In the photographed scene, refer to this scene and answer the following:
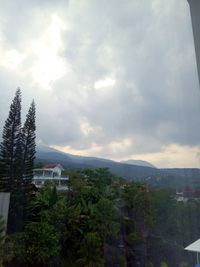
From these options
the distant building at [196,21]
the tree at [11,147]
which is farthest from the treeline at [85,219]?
the distant building at [196,21]

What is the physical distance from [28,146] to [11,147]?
3.5 inches

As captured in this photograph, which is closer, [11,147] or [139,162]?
[11,147]

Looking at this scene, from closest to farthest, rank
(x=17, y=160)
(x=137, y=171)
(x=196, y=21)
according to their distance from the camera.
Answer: (x=17, y=160), (x=137, y=171), (x=196, y=21)

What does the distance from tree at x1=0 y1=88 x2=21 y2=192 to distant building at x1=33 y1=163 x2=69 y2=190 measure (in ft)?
0.37

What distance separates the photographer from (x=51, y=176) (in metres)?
1.62

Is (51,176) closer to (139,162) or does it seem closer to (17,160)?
(17,160)

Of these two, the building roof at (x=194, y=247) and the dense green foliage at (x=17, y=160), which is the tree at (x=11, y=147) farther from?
the building roof at (x=194, y=247)

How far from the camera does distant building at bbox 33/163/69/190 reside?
Answer: 5.18ft

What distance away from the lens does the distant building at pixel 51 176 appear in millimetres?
1578

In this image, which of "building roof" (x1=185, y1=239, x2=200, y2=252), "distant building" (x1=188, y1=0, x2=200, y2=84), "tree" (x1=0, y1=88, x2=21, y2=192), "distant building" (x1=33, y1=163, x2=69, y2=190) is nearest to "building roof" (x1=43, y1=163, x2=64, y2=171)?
"distant building" (x1=33, y1=163, x2=69, y2=190)

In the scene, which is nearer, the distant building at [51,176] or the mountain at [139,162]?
the distant building at [51,176]

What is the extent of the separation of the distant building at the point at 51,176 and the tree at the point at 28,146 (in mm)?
37

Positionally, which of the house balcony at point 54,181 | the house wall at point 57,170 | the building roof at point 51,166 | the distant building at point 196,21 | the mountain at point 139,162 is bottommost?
the house balcony at point 54,181

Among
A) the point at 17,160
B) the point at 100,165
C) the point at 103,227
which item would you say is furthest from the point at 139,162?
the point at 17,160
